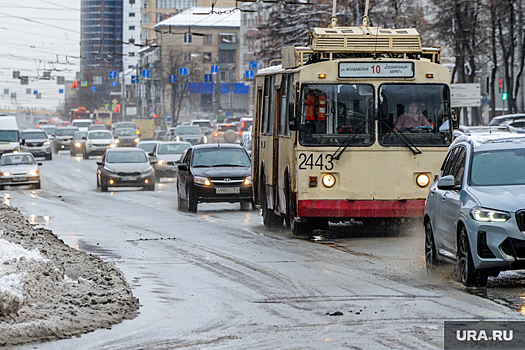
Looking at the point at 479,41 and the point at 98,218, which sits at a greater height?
the point at 479,41

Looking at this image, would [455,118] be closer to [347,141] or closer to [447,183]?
[347,141]

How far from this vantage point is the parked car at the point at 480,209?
9.36 m

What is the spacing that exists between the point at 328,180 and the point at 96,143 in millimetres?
44374

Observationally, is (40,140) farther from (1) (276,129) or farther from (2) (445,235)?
(2) (445,235)

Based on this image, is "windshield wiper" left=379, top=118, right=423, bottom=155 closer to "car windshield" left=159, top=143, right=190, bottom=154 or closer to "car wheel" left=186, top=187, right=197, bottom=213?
"car wheel" left=186, top=187, right=197, bottom=213

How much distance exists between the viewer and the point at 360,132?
15555 millimetres

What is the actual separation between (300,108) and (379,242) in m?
2.29

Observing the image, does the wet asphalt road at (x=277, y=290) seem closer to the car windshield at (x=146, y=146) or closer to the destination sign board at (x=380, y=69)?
the destination sign board at (x=380, y=69)

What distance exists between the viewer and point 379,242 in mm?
15117

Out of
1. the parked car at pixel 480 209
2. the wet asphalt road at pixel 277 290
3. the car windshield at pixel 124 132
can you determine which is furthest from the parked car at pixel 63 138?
the parked car at pixel 480 209

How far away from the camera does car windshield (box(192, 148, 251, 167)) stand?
2402 centimetres

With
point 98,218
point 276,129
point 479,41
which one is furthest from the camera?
point 479,41

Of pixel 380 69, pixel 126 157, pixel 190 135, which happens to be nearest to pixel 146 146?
pixel 126 157

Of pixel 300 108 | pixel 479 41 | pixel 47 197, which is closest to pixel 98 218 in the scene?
pixel 300 108
